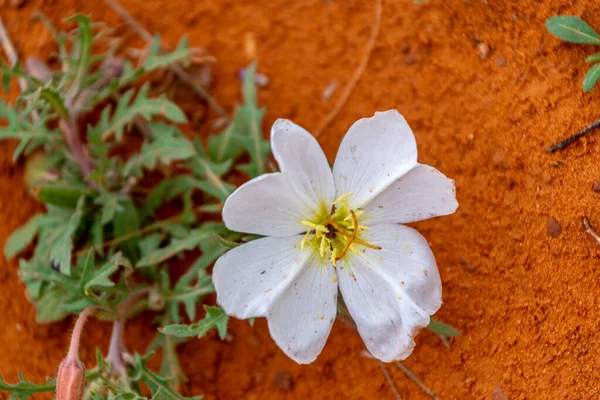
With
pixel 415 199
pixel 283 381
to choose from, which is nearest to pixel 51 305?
pixel 283 381

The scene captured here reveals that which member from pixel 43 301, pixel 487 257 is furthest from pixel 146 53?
pixel 487 257

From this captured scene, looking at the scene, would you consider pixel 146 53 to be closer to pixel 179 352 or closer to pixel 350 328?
pixel 179 352

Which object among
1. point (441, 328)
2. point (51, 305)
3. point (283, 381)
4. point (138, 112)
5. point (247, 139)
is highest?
point (138, 112)

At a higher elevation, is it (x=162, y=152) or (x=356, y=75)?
(x=162, y=152)

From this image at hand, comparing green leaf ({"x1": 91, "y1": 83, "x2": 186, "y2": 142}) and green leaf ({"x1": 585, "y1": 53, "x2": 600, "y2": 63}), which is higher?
green leaf ({"x1": 91, "y1": 83, "x2": 186, "y2": 142})

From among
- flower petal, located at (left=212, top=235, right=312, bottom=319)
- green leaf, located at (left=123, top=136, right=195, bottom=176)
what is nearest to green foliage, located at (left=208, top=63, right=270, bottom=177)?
green leaf, located at (left=123, top=136, right=195, bottom=176)

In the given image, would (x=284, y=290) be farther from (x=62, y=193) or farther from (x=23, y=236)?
(x=23, y=236)

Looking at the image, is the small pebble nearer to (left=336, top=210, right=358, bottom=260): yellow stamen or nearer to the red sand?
the red sand
